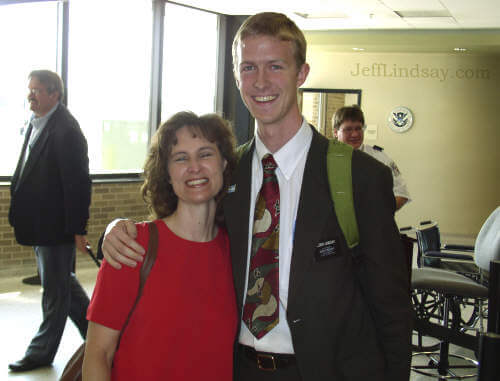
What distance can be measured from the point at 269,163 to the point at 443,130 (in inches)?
411


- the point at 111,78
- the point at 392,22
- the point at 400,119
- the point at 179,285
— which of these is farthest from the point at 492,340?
the point at 400,119

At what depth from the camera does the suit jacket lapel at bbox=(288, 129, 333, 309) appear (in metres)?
1.62

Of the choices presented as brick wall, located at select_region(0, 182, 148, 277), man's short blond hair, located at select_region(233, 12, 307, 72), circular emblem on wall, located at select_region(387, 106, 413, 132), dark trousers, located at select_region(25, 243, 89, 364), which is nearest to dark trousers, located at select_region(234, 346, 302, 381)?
man's short blond hair, located at select_region(233, 12, 307, 72)

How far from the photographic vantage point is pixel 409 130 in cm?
1162

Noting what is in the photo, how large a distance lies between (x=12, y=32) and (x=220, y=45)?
334 centimetres

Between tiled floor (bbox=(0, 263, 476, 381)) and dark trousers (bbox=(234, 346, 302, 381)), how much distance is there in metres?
2.55

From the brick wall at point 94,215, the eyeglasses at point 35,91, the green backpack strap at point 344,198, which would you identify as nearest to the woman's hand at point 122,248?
the green backpack strap at point 344,198

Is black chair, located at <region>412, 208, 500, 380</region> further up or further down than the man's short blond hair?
further down

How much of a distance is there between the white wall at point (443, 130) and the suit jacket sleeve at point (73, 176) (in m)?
8.14

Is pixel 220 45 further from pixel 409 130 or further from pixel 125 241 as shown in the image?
pixel 125 241

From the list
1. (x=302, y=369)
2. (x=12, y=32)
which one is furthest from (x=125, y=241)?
(x=12, y=32)

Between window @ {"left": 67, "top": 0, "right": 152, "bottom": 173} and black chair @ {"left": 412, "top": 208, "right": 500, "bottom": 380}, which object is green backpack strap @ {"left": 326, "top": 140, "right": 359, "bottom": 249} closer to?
black chair @ {"left": 412, "top": 208, "right": 500, "bottom": 380}

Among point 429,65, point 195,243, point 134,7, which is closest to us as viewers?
point 195,243

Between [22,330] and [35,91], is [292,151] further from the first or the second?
[22,330]
